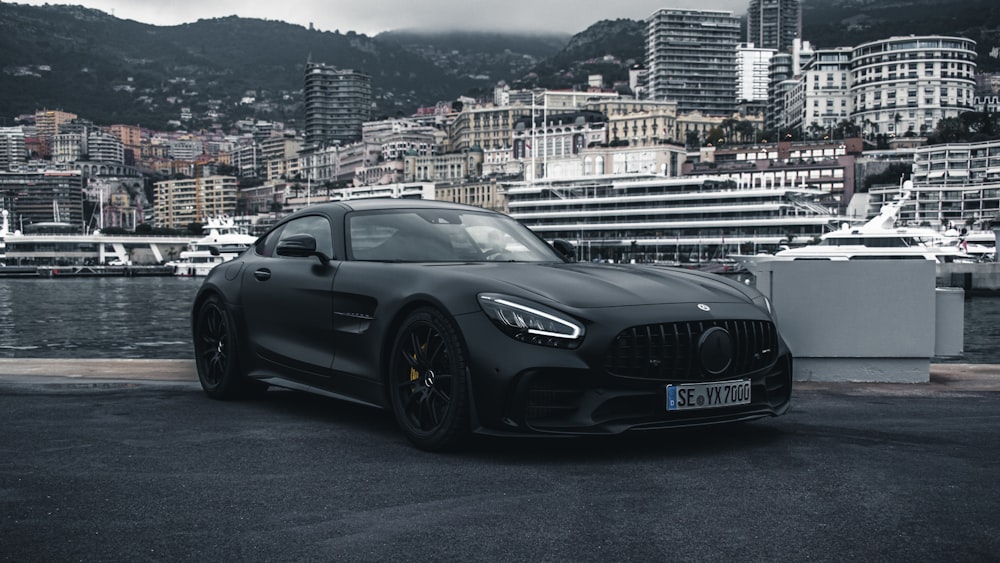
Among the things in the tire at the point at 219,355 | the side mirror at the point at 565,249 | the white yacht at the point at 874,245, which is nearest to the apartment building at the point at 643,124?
the white yacht at the point at 874,245

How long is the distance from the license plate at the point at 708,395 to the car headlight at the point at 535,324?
0.51 meters

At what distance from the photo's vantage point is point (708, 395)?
14.8 feet

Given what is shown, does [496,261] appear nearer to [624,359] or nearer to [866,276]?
[624,359]

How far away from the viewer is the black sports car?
4.34 m

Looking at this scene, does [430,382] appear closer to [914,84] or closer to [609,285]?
[609,285]

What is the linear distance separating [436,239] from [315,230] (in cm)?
88

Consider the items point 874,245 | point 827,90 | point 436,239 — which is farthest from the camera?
point 827,90

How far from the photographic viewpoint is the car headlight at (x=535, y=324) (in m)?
4.34

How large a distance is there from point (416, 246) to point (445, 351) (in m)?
0.99

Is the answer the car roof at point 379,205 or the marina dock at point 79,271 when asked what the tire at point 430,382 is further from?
the marina dock at point 79,271

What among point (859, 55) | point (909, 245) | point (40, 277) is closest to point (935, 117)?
point (859, 55)

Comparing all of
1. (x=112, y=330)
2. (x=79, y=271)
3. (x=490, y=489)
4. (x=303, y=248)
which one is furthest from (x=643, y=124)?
(x=490, y=489)

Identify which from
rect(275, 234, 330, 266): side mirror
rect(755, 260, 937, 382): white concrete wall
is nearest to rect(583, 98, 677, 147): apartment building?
rect(755, 260, 937, 382): white concrete wall

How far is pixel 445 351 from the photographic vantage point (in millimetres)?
4586
